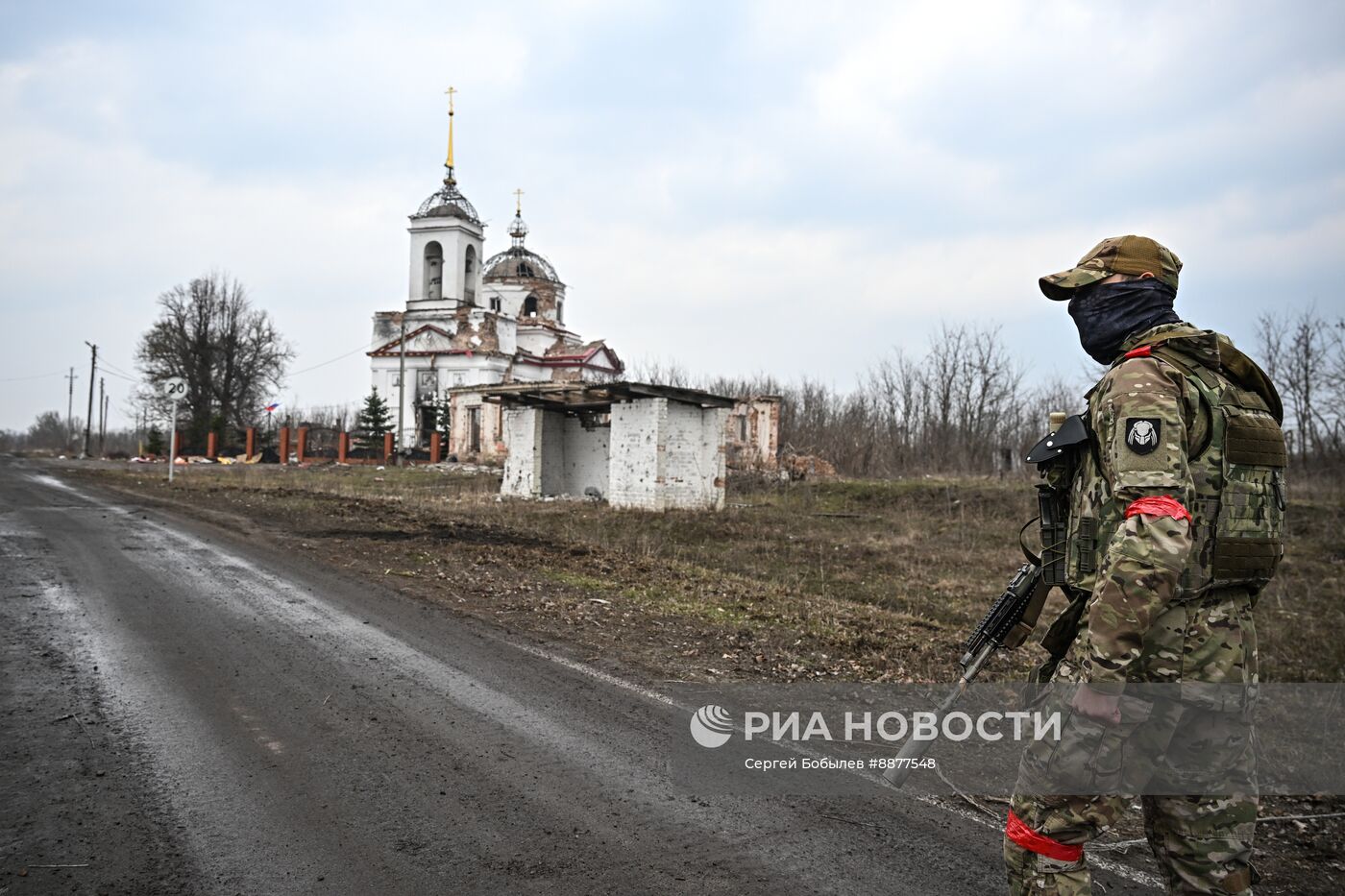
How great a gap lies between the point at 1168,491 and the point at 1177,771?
80 cm

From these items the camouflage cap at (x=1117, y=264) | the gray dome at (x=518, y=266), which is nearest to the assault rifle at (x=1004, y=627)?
the camouflage cap at (x=1117, y=264)

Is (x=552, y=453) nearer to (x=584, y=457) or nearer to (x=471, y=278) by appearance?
(x=584, y=457)

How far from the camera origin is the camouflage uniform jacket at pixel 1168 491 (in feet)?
7.16

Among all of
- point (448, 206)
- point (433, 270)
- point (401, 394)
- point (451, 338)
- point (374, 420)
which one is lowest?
point (374, 420)

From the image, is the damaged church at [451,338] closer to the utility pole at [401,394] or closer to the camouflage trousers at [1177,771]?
the utility pole at [401,394]

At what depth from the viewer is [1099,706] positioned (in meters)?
2.19

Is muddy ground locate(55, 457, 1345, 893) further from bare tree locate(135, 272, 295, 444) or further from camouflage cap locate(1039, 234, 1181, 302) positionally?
bare tree locate(135, 272, 295, 444)

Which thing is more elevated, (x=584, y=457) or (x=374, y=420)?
(x=374, y=420)

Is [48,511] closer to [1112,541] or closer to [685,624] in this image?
[685,624]

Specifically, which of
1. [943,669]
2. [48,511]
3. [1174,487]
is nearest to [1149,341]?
[1174,487]

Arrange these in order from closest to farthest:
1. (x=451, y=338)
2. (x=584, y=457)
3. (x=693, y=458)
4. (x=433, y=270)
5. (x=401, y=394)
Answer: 1. (x=693, y=458)
2. (x=584, y=457)
3. (x=401, y=394)
4. (x=451, y=338)
5. (x=433, y=270)

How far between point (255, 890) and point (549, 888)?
101cm

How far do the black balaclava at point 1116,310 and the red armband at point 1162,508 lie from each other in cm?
57

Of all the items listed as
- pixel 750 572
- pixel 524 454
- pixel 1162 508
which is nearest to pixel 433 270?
pixel 524 454
